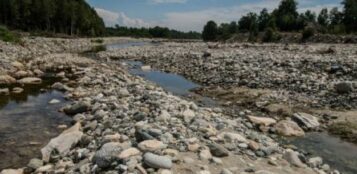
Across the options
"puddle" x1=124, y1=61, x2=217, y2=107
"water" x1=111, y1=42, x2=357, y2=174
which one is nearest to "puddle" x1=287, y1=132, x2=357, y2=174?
"water" x1=111, y1=42, x2=357, y2=174

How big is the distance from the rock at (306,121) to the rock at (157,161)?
7.32m

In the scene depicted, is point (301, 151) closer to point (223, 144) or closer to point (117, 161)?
point (223, 144)

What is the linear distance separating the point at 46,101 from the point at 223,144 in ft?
34.9

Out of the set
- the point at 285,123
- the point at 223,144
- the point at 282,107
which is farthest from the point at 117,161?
the point at 282,107

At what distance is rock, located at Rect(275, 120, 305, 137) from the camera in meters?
12.9

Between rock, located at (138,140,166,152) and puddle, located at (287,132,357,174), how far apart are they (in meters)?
4.60

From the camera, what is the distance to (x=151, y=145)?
8625 millimetres

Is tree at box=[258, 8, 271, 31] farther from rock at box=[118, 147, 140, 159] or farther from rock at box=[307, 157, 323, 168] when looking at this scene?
rock at box=[118, 147, 140, 159]

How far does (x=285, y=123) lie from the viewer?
1330 centimetres

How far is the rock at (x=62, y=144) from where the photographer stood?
1012cm

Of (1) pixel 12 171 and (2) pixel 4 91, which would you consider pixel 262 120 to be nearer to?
(1) pixel 12 171

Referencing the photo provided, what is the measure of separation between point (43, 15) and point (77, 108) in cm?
8391

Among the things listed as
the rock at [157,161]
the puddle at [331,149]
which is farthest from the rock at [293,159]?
the rock at [157,161]

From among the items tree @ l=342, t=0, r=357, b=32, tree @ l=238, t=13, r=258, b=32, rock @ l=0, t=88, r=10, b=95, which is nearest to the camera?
rock @ l=0, t=88, r=10, b=95
